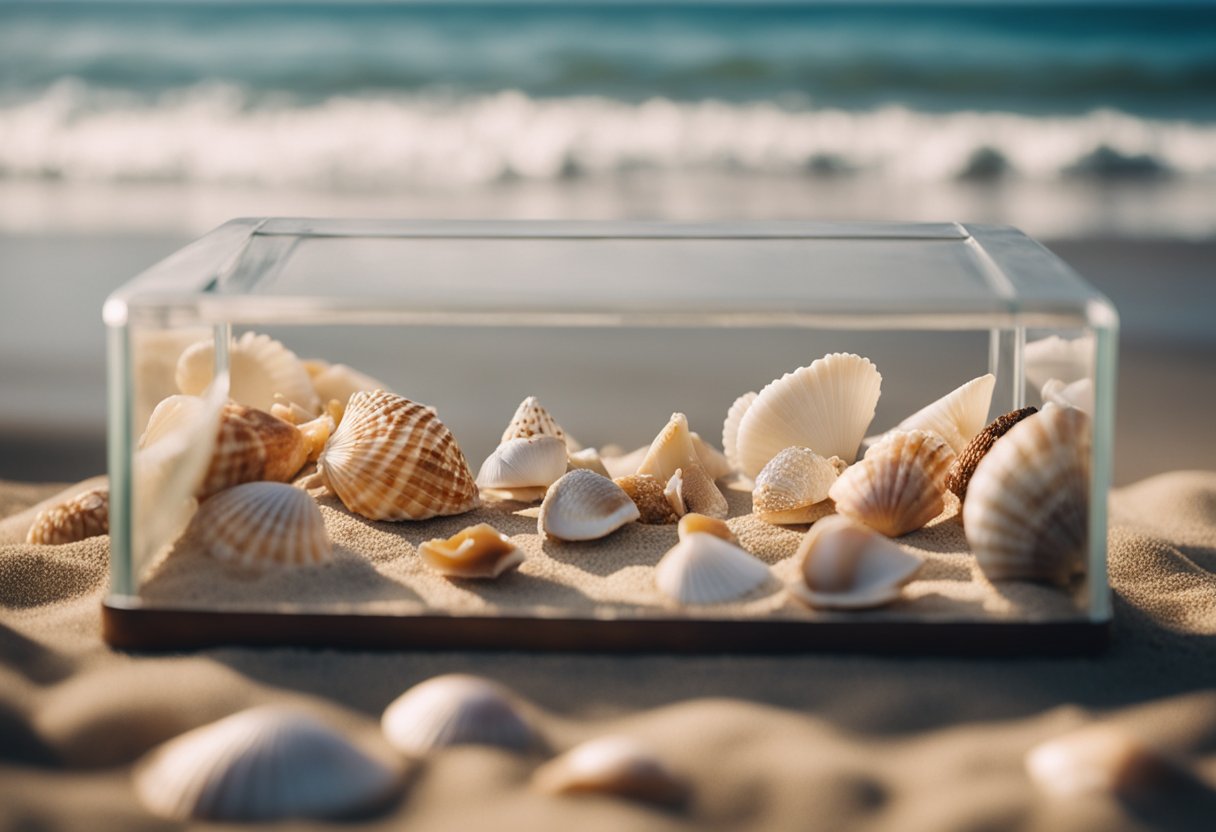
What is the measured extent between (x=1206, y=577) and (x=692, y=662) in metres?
1.14

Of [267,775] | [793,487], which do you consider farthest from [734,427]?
[267,775]

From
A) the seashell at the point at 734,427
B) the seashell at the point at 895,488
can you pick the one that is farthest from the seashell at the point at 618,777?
the seashell at the point at 734,427

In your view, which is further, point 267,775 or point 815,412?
point 815,412

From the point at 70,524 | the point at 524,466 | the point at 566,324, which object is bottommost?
the point at 70,524

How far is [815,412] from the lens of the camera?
2.79m

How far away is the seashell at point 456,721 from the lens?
5.99ft

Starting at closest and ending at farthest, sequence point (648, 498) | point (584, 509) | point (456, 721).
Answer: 1. point (456, 721)
2. point (584, 509)
3. point (648, 498)

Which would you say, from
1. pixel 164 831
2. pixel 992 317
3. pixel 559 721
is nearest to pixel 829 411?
pixel 992 317

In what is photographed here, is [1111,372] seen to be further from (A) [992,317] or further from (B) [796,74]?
(B) [796,74]

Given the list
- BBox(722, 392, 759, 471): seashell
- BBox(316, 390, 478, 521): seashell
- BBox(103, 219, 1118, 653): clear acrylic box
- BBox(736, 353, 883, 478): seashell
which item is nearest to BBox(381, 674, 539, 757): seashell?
BBox(103, 219, 1118, 653): clear acrylic box

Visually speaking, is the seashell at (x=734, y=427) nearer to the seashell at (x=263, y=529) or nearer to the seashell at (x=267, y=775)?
the seashell at (x=263, y=529)

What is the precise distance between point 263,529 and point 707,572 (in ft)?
2.52

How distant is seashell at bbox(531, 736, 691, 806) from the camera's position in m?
1.70

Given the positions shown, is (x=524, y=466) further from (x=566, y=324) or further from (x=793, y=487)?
(x=793, y=487)
